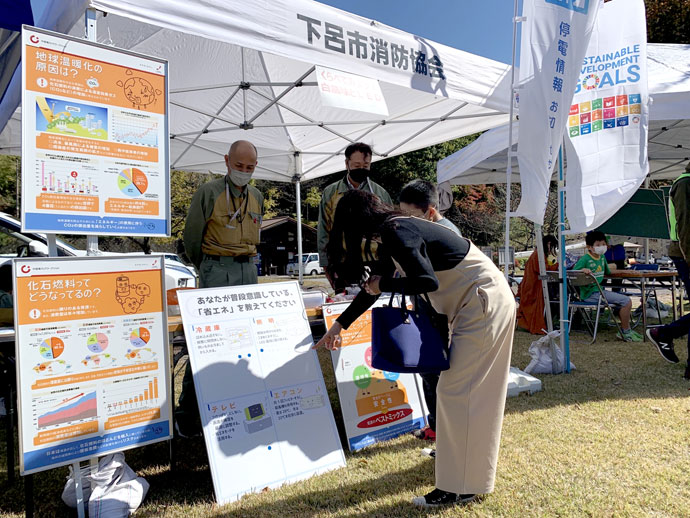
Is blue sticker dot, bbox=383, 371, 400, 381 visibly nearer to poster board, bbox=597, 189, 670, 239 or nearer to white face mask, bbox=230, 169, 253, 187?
white face mask, bbox=230, 169, 253, 187

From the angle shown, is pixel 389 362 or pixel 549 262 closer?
pixel 389 362

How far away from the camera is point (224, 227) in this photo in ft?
9.57

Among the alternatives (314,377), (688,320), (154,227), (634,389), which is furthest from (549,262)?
(154,227)

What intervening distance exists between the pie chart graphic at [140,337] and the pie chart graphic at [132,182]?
1.99 ft

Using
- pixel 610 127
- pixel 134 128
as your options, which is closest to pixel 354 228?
pixel 134 128

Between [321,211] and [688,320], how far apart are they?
11.0 feet

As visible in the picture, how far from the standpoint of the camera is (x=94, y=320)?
78.8 inches

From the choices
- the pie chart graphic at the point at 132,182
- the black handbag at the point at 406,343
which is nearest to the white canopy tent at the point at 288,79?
the pie chart graphic at the point at 132,182

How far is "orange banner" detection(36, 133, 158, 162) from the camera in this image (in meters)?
1.91

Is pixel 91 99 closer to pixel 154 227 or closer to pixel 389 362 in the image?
pixel 154 227

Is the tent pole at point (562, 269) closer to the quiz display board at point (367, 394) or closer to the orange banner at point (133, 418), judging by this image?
the quiz display board at point (367, 394)

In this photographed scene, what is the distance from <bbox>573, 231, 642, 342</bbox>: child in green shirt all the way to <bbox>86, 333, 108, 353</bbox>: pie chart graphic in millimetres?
5498

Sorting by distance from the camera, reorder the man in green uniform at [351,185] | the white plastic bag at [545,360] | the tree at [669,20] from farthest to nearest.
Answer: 1. the tree at [669,20]
2. the white plastic bag at [545,360]
3. the man in green uniform at [351,185]

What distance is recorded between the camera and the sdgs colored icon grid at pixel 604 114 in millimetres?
3895
